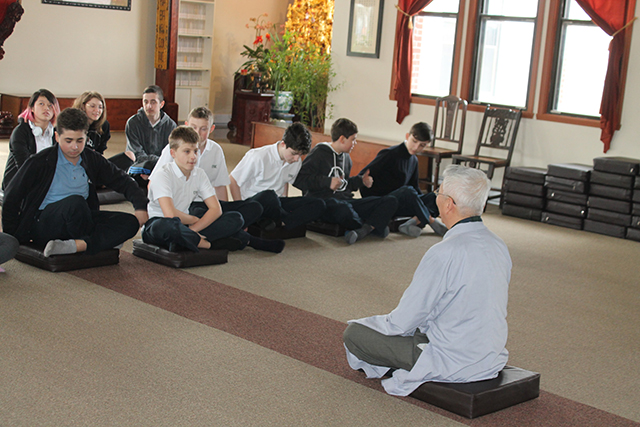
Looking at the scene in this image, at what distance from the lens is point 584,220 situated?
Answer: 6594mm

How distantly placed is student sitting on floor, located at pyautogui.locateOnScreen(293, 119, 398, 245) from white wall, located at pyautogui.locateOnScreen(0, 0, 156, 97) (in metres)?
6.18

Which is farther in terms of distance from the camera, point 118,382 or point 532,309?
point 532,309

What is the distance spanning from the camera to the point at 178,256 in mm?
4305

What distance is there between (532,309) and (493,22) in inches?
170

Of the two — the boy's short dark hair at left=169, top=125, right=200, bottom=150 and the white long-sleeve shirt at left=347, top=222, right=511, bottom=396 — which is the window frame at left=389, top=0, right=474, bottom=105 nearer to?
the boy's short dark hair at left=169, top=125, right=200, bottom=150

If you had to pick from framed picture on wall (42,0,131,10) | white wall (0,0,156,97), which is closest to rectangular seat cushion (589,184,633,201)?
white wall (0,0,156,97)

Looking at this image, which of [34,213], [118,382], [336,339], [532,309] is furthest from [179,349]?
[532,309]

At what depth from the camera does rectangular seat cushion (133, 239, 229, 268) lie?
4.32 meters

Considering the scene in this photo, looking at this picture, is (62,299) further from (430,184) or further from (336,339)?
(430,184)

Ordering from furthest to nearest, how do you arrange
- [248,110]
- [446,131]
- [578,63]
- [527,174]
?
[248,110] < [446,131] < [578,63] < [527,174]

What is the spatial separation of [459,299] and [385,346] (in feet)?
1.33

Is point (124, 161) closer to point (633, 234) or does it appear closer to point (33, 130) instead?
point (33, 130)

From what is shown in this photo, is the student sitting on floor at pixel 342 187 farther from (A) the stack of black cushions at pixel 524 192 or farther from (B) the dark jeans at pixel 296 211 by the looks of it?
(A) the stack of black cushions at pixel 524 192

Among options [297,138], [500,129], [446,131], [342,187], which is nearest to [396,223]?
[342,187]
